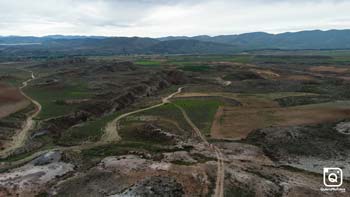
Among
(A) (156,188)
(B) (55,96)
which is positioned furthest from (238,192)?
(B) (55,96)

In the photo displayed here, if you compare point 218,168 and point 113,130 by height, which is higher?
point 218,168

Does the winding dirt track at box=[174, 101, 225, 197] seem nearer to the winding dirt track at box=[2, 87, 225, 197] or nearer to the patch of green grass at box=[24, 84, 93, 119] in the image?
the winding dirt track at box=[2, 87, 225, 197]

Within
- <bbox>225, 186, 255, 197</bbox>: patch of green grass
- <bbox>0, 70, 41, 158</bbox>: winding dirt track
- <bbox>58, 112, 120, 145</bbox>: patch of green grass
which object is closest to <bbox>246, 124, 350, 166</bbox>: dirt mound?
<bbox>225, 186, 255, 197</bbox>: patch of green grass

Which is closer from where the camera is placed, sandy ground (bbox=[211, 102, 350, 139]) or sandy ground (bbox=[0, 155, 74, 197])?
sandy ground (bbox=[0, 155, 74, 197])

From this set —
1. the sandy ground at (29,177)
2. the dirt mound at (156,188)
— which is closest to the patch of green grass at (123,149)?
the sandy ground at (29,177)

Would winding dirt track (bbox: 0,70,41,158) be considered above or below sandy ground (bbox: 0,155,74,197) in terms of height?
below

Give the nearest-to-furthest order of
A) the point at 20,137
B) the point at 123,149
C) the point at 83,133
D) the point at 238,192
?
the point at 238,192, the point at 123,149, the point at 20,137, the point at 83,133

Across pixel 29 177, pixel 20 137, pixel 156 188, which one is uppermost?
pixel 156 188

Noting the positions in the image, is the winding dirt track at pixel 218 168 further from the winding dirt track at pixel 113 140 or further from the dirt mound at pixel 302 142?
the dirt mound at pixel 302 142

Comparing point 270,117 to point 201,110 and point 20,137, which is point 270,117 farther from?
point 20,137
